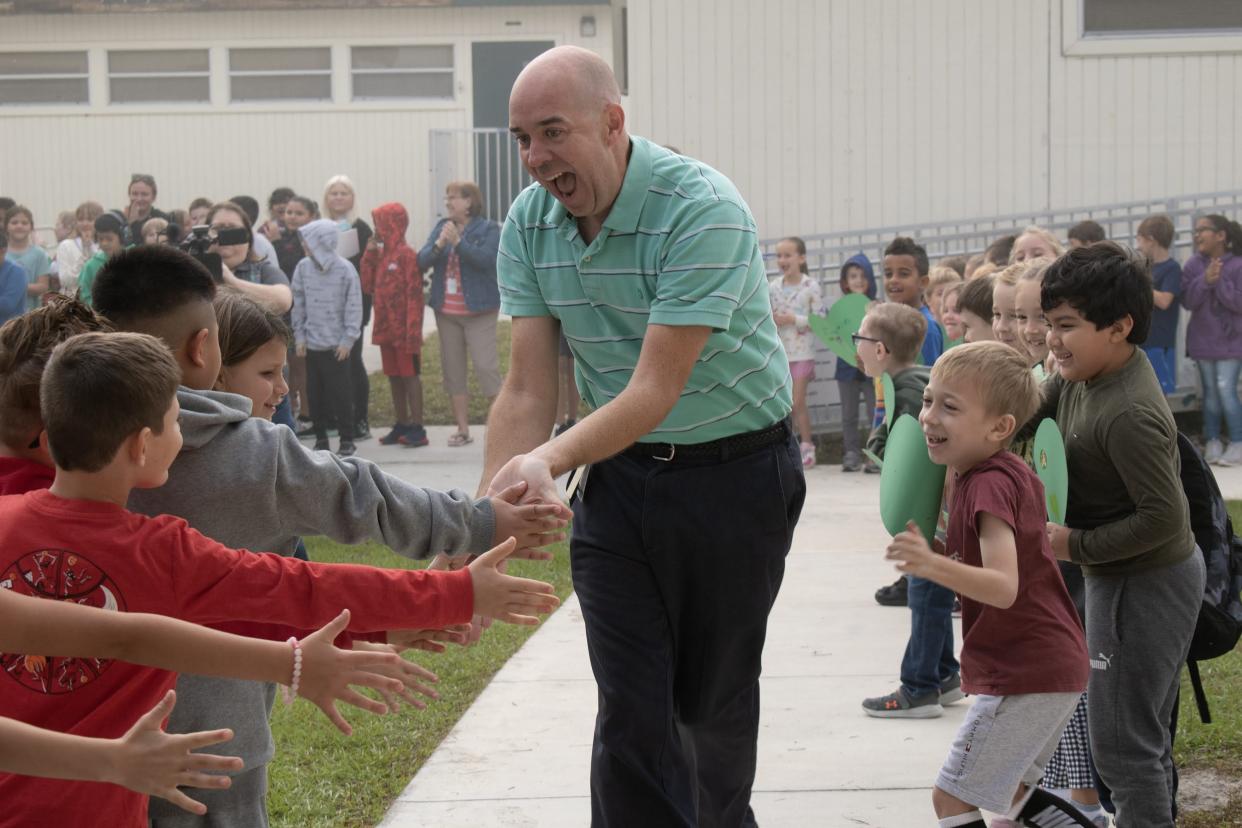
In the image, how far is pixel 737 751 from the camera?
404 cm

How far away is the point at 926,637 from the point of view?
18.5 ft

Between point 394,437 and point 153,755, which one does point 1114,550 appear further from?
point 394,437

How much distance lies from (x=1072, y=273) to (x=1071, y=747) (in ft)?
4.66

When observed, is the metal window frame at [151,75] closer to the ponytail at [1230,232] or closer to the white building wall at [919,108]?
the white building wall at [919,108]

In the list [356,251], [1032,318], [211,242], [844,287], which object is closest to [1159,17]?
[844,287]

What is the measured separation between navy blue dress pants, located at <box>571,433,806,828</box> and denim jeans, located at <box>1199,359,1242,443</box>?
8553 mm

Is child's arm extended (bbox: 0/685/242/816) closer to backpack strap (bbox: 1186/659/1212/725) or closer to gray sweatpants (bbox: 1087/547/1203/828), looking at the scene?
gray sweatpants (bbox: 1087/547/1203/828)

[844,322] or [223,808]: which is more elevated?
[844,322]

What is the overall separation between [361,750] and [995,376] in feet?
8.83

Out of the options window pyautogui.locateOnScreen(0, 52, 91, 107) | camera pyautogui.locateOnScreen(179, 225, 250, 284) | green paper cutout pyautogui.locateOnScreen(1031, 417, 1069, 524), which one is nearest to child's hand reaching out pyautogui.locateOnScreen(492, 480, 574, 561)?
green paper cutout pyautogui.locateOnScreen(1031, 417, 1069, 524)

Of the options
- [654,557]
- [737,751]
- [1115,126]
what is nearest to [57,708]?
[654,557]

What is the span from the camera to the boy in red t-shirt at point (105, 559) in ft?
8.44

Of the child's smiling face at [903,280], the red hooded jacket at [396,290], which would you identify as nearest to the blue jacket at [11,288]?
the red hooded jacket at [396,290]

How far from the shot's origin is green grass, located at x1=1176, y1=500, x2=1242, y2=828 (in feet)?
15.3
